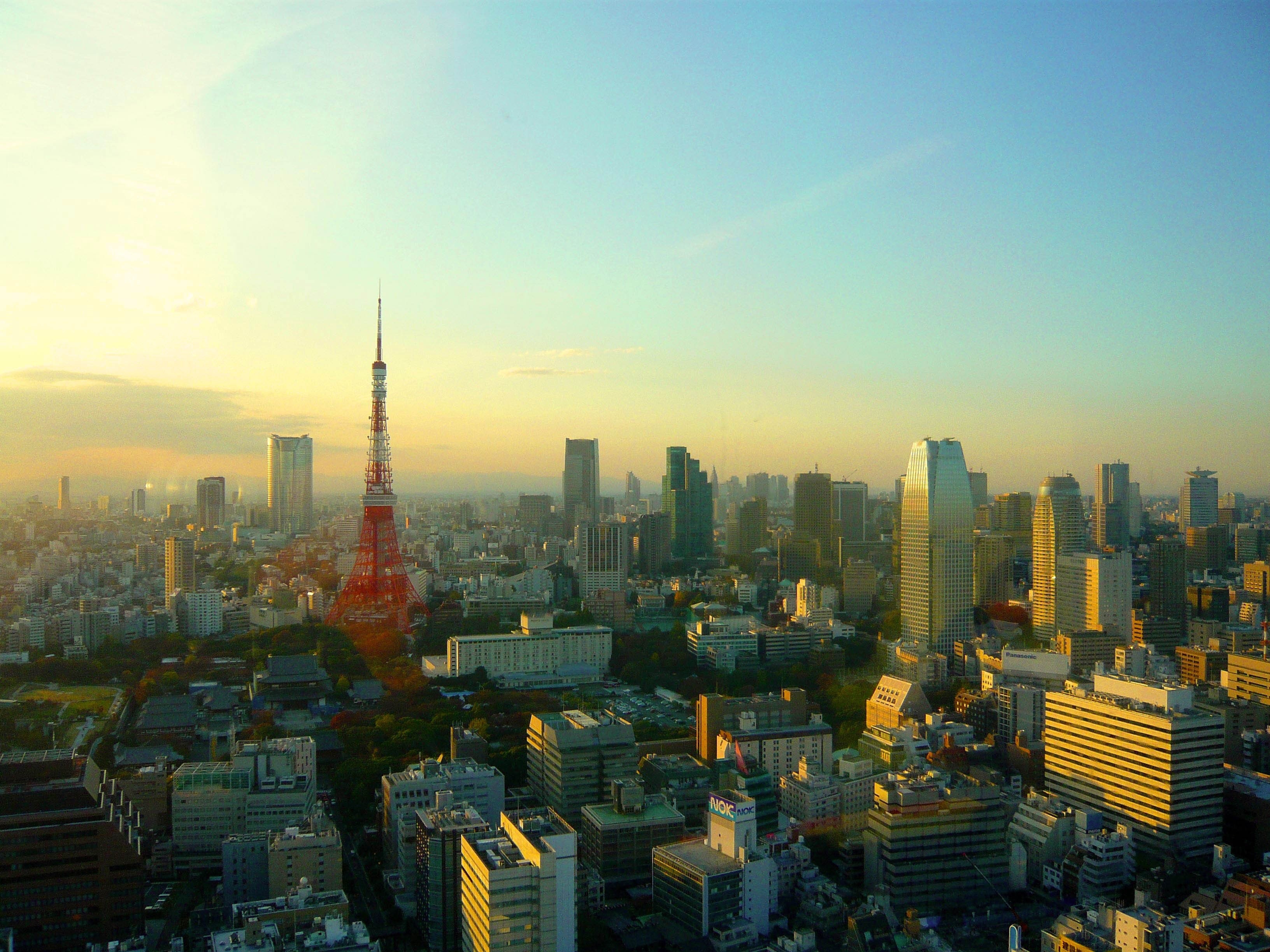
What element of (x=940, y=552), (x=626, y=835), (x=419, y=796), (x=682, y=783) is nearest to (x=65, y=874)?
(x=419, y=796)

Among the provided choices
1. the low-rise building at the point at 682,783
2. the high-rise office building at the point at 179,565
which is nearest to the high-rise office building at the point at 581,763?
the low-rise building at the point at 682,783

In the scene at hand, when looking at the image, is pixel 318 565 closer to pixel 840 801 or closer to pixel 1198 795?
pixel 840 801

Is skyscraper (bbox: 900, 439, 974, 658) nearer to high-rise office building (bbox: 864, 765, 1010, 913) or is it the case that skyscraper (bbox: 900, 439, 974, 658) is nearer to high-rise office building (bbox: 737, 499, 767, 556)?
high-rise office building (bbox: 737, 499, 767, 556)

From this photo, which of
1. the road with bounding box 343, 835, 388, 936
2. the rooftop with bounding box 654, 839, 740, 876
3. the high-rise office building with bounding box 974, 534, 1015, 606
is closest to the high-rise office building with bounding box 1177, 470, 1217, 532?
the high-rise office building with bounding box 974, 534, 1015, 606

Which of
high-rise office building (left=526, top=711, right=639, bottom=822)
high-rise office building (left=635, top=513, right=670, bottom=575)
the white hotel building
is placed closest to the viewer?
high-rise office building (left=526, top=711, right=639, bottom=822)

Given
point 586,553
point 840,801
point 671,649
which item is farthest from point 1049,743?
point 586,553
